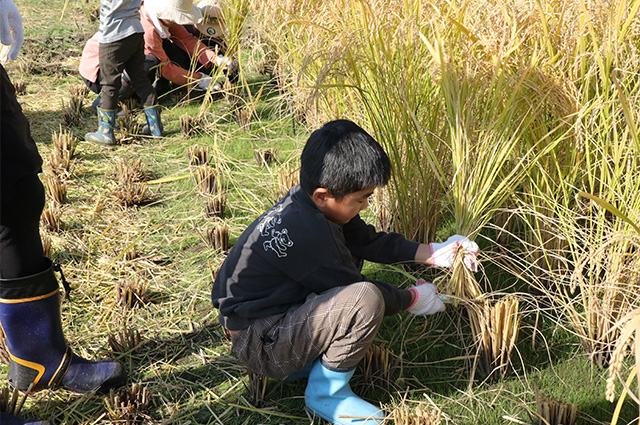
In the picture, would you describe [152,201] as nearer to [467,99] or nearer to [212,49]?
[467,99]

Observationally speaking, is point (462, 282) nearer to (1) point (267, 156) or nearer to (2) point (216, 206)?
A: (2) point (216, 206)

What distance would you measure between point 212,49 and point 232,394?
376 cm

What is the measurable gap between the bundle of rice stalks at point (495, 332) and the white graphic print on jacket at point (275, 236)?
659 mm

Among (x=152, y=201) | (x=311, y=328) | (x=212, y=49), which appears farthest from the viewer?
(x=212, y=49)

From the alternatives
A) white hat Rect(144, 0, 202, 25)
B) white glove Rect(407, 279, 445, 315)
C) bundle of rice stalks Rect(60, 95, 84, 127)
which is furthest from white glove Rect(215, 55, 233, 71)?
white glove Rect(407, 279, 445, 315)

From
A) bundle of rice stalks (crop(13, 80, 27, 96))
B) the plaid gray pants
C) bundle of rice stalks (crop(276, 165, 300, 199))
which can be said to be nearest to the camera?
the plaid gray pants

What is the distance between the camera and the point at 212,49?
16.9ft

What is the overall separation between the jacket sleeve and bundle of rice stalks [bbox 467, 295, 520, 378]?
30 cm

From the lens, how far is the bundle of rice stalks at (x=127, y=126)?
3984mm

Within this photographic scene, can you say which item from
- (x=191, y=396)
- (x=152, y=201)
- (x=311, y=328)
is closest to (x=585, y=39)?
(x=311, y=328)

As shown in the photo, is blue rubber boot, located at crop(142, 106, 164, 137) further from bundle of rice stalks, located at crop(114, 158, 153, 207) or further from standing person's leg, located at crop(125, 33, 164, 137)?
bundle of rice stalks, located at crop(114, 158, 153, 207)

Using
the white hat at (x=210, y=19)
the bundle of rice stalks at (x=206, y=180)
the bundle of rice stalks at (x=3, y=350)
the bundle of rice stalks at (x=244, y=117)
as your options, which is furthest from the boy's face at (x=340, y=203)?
the white hat at (x=210, y=19)

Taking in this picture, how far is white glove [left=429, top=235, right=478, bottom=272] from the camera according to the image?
6.50 feet

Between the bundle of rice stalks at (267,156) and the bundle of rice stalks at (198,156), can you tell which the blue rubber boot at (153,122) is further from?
the bundle of rice stalks at (267,156)
